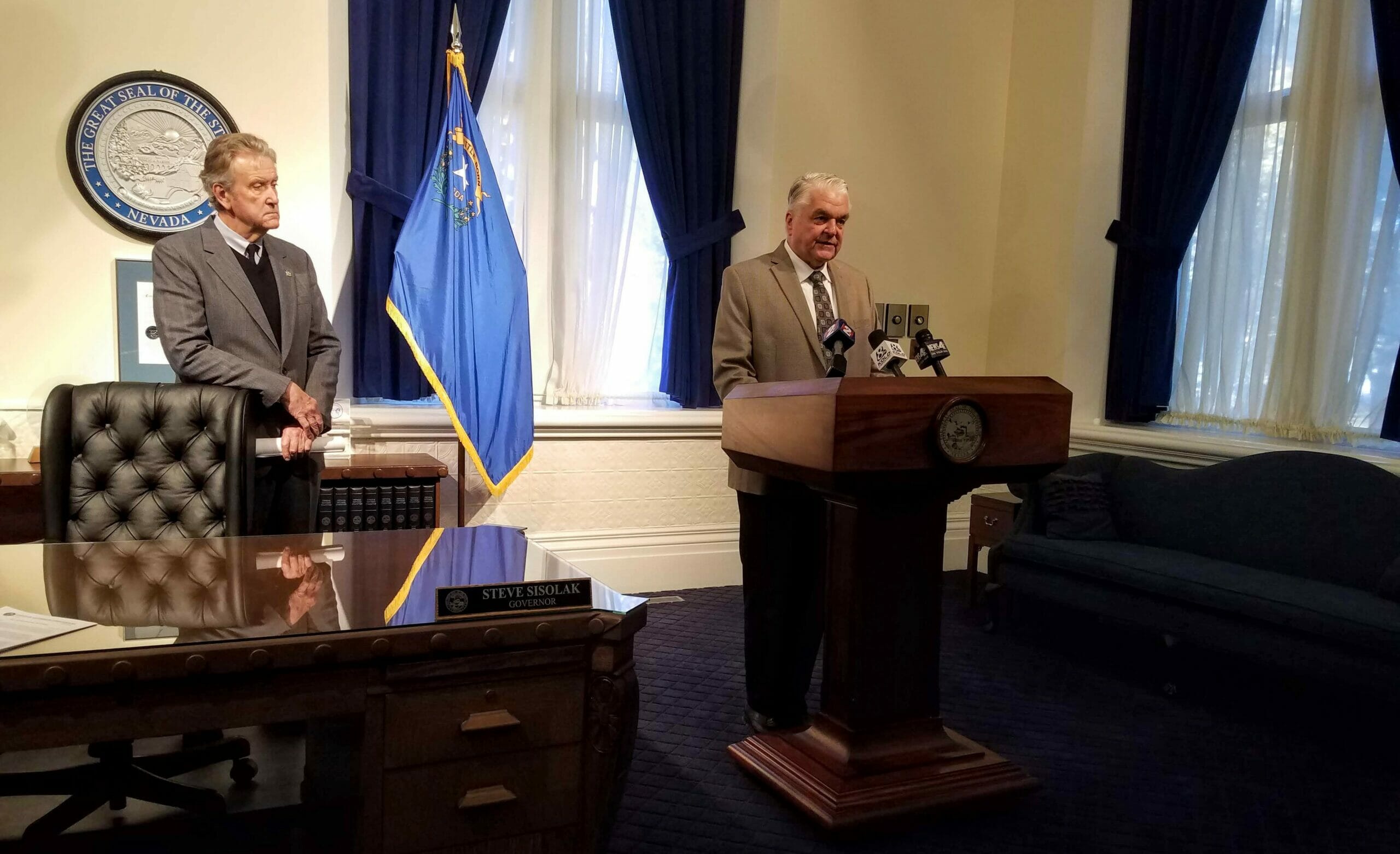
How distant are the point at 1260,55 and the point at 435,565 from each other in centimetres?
424

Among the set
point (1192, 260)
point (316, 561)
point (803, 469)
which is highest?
point (1192, 260)

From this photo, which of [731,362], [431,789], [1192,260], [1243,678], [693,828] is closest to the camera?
[431,789]

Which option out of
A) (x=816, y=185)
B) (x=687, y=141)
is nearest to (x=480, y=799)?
(x=816, y=185)

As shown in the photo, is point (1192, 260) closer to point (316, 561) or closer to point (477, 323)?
point (477, 323)

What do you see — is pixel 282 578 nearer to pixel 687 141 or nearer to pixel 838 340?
pixel 838 340

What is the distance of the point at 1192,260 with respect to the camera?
4.38 m

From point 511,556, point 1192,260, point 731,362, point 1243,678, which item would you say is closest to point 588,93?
point 731,362

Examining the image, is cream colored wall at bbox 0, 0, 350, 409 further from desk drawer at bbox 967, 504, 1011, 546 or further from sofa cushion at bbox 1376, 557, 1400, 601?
sofa cushion at bbox 1376, 557, 1400, 601

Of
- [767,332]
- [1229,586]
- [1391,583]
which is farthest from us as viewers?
[1229,586]

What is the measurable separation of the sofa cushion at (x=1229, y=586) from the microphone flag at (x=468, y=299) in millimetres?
2171

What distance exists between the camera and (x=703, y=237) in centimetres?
458

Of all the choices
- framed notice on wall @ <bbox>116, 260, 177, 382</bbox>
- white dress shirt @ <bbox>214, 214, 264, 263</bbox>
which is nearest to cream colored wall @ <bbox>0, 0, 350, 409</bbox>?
framed notice on wall @ <bbox>116, 260, 177, 382</bbox>

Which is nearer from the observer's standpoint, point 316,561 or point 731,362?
point 316,561

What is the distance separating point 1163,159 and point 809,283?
2.67 metres
